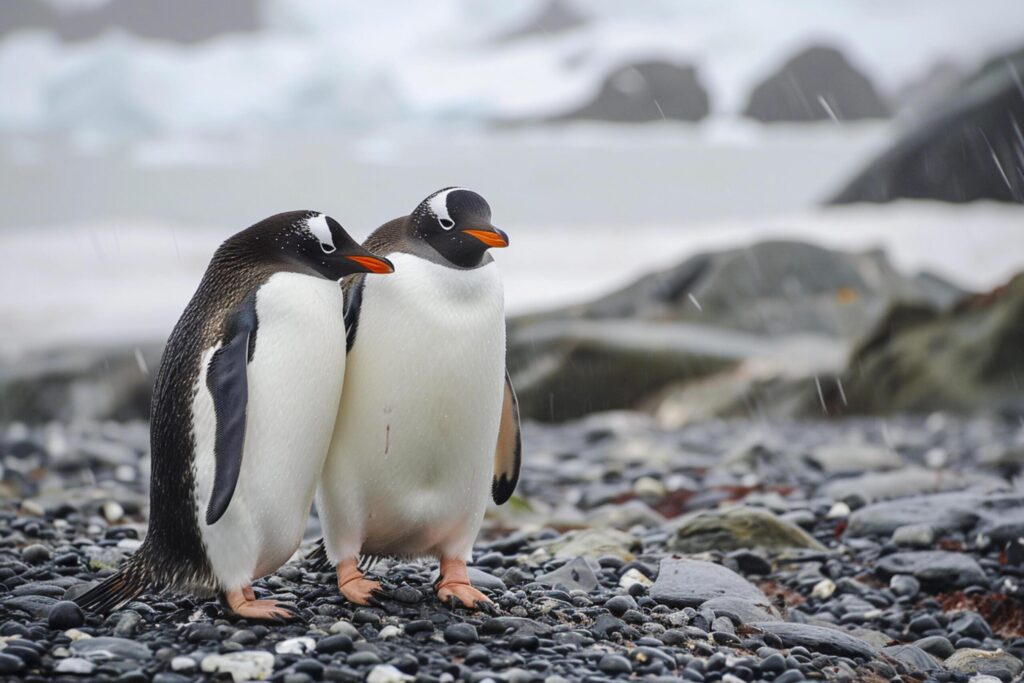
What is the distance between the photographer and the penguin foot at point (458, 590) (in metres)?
2.51

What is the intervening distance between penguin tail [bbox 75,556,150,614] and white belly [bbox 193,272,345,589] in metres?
0.23

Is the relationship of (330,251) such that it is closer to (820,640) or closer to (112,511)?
(820,640)

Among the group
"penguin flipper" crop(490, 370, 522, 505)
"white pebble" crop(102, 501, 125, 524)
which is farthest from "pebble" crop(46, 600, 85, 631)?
"white pebble" crop(102, 501, 125, 524)

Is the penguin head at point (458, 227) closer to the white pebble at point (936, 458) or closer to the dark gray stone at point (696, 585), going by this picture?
the dark gray stone at point (696, 585)

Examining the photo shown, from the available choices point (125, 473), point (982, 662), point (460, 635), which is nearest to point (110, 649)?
point (460, 635)

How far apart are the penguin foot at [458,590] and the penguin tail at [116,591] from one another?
673 mm

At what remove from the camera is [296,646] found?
217cm

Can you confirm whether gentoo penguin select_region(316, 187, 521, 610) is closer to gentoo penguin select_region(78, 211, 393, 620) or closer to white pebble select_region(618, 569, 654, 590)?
gentoo penguin select_region(78, 211, 393, 620)

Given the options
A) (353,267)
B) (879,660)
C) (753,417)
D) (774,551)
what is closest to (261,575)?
(353,267)

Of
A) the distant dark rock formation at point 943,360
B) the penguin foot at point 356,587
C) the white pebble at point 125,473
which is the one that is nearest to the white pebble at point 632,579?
the penguin foot at point 356,587

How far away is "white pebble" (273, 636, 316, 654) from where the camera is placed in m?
2.15

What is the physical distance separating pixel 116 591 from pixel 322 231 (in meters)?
0.92

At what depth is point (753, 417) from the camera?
8.84m

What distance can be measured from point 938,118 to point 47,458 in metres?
13.0
